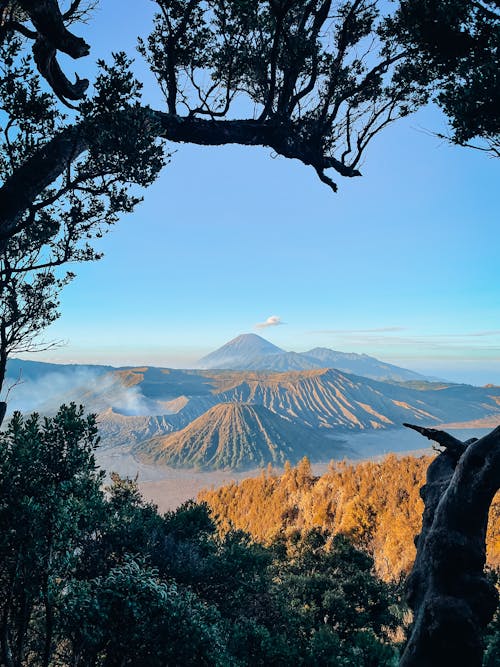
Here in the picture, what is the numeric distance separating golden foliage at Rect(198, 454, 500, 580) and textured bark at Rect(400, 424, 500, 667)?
5129 centimetres

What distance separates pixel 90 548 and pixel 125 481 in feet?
52.9

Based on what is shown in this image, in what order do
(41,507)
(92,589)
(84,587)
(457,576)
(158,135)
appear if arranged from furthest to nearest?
(92,589) < (84,587) < (41,507) < (158,135) < (457,576)

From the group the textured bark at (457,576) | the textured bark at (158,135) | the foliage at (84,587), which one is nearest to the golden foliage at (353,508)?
the foliage at (84,587)

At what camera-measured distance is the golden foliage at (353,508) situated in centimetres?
6094

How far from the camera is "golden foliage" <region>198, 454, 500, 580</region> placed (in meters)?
60.9

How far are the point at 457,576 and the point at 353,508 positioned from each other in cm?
8663

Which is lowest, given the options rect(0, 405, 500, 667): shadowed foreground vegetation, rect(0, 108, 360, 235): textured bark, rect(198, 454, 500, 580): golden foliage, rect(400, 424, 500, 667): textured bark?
rect(198, 454, 500, 580): golden foliage

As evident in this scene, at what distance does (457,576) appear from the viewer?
13.7ft

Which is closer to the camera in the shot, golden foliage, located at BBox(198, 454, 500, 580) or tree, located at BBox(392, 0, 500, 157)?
tree, located at BBox(392, 0, 500, 157)

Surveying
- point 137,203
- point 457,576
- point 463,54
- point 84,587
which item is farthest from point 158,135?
point 84,587

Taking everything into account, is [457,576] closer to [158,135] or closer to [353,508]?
[158,135]

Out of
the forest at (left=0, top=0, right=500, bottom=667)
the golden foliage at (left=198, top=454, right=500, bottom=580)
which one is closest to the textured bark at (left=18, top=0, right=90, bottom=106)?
the forest at (left=0, top=0, right=500, bottom=667)

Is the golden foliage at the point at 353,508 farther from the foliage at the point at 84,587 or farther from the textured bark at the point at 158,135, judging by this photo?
the textured bark at the point at 158,135

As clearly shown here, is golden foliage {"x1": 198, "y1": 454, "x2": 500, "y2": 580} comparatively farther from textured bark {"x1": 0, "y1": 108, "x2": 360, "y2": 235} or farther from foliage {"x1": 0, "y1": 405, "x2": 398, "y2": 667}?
textured bark {"x1": 0, "y1": 108, "x2": 360, "y2": 235}
